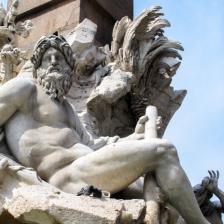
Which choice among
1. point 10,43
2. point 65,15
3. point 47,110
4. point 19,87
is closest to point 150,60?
point 65,15

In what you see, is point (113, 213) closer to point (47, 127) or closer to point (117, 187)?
point (117, 187)

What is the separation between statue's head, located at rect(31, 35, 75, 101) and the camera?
5.15m

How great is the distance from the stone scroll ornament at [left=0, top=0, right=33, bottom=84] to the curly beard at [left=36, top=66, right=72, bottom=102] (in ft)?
5.55

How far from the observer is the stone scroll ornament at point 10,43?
22.4 feet

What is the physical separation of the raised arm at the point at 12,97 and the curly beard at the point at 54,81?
187mm

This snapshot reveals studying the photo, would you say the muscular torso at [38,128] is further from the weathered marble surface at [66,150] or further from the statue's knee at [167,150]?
the statue's knee at [167,150]

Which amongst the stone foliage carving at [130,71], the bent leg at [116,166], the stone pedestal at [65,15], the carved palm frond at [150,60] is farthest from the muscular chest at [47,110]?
the stone pedestal at [65,15]

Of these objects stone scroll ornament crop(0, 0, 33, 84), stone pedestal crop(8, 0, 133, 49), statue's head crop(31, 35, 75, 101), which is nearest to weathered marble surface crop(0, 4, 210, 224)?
statue's head crop(31, 35, 75, 101)

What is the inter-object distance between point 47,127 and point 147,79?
254 cm

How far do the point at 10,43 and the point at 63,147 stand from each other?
98.0 inches

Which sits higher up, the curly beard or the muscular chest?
the curly beard

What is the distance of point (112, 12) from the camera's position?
26.0 ft

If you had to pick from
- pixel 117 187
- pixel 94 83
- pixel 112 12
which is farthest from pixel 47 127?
pixel 112 12

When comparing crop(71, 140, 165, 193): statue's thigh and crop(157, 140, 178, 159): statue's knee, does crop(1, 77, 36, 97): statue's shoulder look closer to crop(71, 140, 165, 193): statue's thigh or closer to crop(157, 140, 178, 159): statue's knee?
crop(71, 140, 165, 193): statue's thigh
